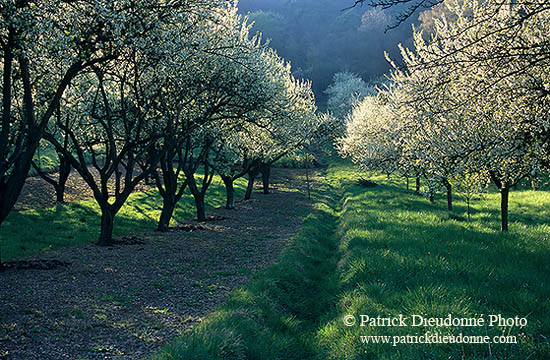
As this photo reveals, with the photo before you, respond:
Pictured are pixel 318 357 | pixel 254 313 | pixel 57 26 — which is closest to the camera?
pixel 318 357

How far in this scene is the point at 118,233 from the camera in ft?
67.7

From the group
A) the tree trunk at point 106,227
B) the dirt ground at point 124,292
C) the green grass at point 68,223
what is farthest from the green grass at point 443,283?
the green grass at point 68,223

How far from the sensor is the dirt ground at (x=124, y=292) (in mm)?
7406

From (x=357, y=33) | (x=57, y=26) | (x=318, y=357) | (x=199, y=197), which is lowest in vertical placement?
(x=318, y=357)

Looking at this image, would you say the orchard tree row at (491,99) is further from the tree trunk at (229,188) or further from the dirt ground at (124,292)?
the tree trunk at (229,188)

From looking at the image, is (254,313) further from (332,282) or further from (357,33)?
(357,33)

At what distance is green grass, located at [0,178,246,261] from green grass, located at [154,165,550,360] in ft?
35.0

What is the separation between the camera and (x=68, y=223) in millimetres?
20500

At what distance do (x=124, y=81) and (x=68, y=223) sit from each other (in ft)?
32.1

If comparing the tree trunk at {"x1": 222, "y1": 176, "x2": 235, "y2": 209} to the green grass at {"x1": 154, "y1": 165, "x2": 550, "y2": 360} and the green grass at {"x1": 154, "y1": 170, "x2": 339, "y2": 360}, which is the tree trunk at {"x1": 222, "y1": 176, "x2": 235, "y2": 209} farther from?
the green grass at {"x1": 154, "y1": 170, "x2": 339, "y2": 360}

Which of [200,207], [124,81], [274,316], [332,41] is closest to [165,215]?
[200,207]

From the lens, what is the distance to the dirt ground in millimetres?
7406

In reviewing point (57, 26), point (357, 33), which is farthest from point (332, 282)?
point (357, 33)

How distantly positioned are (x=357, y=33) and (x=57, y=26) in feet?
548
